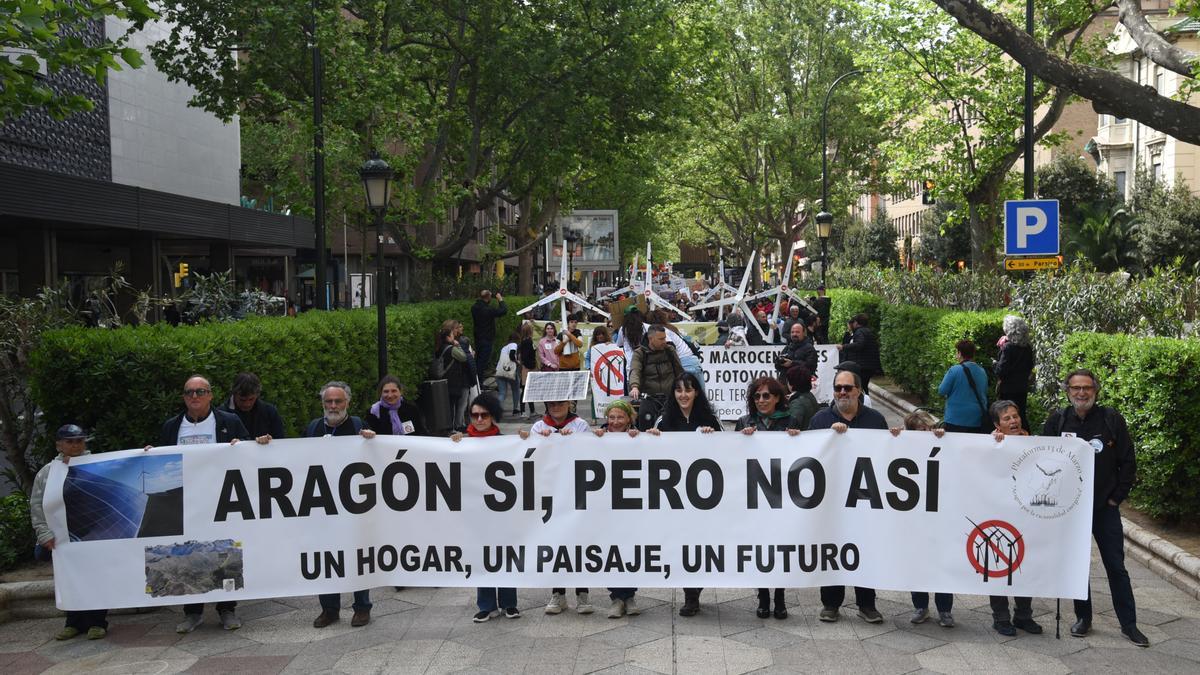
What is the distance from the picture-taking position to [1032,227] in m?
16.2

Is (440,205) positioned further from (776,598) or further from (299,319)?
(776,598)

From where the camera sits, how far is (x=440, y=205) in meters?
28.0

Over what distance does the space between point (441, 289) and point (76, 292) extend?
9.10 meters

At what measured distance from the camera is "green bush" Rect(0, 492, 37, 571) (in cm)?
923

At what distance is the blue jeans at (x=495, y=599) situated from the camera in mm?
8188

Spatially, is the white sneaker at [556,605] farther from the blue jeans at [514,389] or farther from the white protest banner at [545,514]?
the blue jeans at [514,389]

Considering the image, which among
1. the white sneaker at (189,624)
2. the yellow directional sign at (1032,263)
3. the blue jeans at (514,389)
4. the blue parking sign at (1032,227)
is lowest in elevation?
the white sneaker at (189,624)

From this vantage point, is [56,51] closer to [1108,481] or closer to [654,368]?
[654,368]

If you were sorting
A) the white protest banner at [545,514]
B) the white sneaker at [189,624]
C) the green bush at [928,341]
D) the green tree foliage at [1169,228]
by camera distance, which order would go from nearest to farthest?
the white protest banner at [545,514], the white sneaker at [189,624], the green bush at [928,341], the green tree foliage at [1169,228]

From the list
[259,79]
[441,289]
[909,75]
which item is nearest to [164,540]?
[259,79]

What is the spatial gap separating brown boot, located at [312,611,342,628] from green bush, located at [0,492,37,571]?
2.70m

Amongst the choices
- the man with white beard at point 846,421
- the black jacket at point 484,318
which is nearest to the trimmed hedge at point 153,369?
the man with white beard at point 846,421

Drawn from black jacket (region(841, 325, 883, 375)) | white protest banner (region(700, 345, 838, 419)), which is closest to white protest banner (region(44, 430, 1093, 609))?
white protest banner (region(700, 345, 838, 419))

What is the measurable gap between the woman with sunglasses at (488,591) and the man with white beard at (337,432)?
0.70 m
